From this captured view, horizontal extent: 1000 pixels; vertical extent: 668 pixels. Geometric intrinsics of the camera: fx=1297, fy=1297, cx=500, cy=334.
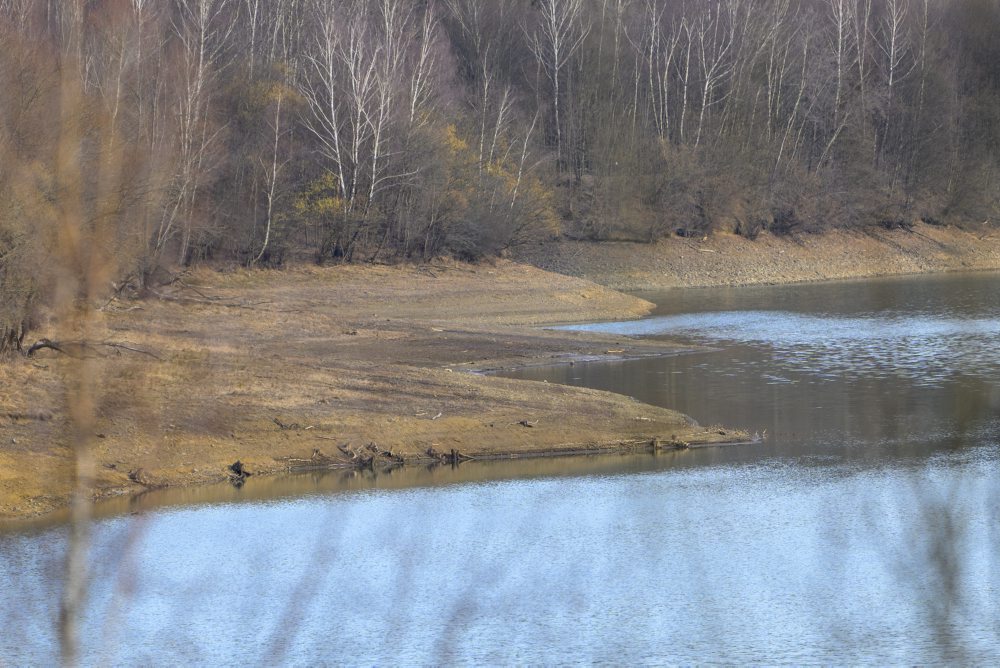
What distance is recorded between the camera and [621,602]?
Answer: 12.8m

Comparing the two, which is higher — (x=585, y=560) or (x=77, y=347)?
(x=77, y=347)

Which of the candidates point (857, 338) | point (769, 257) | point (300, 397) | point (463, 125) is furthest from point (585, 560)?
point (769, 257)

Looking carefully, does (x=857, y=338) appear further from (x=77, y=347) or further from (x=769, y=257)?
(x=769, y=257)

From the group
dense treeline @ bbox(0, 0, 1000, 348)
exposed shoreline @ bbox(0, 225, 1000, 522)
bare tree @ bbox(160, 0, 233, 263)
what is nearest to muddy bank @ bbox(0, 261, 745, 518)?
exposed shoreline @ bbox(0, 225, 1000, 522)

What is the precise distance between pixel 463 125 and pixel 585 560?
45.1 m

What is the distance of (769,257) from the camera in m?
63.2

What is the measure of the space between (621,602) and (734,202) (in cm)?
5521

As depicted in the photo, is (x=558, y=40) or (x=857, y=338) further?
(x=558, y=40)

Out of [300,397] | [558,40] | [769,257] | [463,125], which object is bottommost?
[300,397]

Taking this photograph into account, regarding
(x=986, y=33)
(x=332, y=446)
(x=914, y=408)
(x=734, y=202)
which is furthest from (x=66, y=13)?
(x=986, y=33)

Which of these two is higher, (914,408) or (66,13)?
(66,13)

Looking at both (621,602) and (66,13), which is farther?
(66,13)

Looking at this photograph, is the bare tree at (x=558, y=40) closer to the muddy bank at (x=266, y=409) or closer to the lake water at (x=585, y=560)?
the muddy bank at (x=266, y=409)

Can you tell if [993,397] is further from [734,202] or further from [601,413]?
[734,202]
